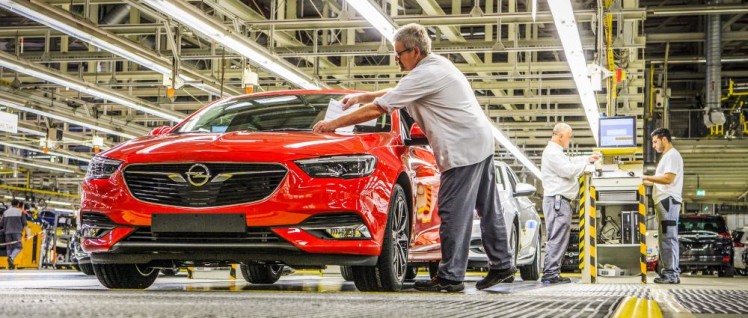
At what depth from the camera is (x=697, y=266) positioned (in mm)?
19281

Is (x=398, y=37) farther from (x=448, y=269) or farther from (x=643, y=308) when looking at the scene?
(x=643, y=308)

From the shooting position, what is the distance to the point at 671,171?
9766mm

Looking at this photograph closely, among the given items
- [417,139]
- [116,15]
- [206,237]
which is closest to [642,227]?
[417,139]

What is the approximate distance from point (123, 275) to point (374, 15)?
6879 millimetres


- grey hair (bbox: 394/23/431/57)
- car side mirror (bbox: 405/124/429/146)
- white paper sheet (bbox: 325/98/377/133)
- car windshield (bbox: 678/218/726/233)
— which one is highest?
grey hair (bbox: 394/23/431/57)

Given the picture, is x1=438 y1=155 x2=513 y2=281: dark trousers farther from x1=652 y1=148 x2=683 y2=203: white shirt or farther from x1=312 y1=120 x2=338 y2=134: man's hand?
x1=652 y1=148 x2=683 y2=203: white shirt

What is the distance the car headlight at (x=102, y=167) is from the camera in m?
4.93

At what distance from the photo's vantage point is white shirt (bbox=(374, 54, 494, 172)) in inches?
201

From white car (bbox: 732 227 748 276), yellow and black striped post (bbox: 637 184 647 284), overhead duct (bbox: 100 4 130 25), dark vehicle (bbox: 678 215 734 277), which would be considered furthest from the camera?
white car (bbox: 732 227 748 276)

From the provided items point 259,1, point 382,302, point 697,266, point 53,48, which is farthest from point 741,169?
point 382,302

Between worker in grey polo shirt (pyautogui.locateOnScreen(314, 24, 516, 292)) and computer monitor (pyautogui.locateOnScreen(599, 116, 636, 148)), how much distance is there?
646 cm

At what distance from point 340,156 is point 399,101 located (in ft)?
1.86

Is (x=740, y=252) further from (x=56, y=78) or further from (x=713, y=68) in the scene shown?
(x=56, y=78)

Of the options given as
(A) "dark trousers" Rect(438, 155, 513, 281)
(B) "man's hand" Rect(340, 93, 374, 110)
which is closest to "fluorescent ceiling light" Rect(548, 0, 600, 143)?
(B) "man's hand" Rect(340, 93, 374, 110)
